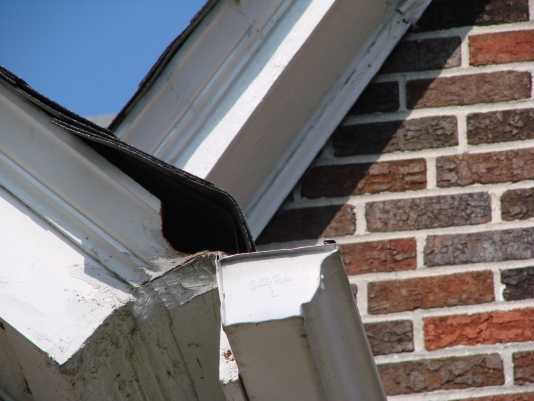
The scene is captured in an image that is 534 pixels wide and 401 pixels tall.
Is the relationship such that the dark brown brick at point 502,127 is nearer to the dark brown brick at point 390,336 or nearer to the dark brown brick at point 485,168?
the dark brown brick at point 485,168

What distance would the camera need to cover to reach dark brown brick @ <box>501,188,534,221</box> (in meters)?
1.49

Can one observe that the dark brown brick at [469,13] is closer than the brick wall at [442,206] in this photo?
No

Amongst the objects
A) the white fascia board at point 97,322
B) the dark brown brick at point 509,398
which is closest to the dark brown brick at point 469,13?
the dark brown brick at point 509,398

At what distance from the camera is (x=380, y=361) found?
4.71ft

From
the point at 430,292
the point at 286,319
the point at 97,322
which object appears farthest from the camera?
the point at 430,292

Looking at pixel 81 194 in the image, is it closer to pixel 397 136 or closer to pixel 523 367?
pixel 397 136

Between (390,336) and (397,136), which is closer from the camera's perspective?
(390,336)

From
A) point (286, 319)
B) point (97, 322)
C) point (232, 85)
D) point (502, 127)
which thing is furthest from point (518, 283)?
point (97, 322)

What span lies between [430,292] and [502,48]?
67 cm

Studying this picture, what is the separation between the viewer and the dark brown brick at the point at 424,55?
1576 millimetres

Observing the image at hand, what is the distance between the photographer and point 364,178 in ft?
5.04

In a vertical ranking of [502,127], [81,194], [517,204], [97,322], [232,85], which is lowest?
[97,322]

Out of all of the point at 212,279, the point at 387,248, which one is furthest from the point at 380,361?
the point at 212,279

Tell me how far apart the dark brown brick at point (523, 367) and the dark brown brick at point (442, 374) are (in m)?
0.04
